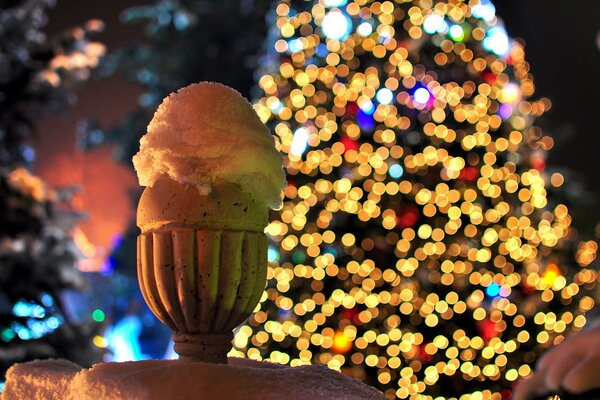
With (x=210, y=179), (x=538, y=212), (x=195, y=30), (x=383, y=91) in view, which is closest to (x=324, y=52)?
(x=383, y=91)

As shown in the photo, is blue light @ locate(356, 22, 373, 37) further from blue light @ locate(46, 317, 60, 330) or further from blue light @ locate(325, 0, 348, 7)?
blue light @ locate(46, 317, 60, 330)

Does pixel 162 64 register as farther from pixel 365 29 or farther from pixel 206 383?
pixel 206 383

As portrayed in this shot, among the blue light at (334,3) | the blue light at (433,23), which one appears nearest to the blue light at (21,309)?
the blue light at (334,3)

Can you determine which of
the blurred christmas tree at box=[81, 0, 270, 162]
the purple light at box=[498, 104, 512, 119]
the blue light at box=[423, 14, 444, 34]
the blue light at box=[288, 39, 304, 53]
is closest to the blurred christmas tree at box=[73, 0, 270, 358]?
the blurred christmas tree at box=[81, 0, 270, 162]

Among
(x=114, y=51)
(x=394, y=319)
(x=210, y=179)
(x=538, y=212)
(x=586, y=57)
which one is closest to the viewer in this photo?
(x=210, y=179)

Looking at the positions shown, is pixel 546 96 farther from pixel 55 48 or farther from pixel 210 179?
pixel 210 179

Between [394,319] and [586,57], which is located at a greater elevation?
[586,57]
